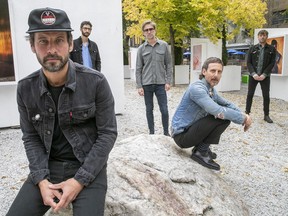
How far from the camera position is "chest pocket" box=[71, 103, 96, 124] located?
2029mm

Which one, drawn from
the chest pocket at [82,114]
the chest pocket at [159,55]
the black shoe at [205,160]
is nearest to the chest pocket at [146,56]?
the chest pocket at [159,55]

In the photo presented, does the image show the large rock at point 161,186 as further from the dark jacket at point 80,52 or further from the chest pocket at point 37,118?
the dark jacket at point 80,52

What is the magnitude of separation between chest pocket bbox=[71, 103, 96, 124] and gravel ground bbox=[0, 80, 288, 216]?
1.92 m

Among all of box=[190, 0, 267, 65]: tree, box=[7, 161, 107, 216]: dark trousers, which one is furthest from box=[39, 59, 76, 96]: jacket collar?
box=[190, 0, 267, 65]: tree

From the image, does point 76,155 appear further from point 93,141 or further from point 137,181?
point 137,181

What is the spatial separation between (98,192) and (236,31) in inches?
573

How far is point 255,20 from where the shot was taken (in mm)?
14180

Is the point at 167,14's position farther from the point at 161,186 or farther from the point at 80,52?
the point at 161,186

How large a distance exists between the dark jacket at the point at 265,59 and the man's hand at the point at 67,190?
20.1 feet

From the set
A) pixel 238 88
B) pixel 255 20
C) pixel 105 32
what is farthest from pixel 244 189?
pixel 255 20

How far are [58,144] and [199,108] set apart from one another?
6.32ft

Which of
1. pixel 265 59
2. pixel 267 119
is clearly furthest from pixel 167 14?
pixel 267 119

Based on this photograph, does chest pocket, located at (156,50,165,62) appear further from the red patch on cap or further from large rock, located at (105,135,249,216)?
the red patch on cap

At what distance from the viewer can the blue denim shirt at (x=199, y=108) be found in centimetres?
337
